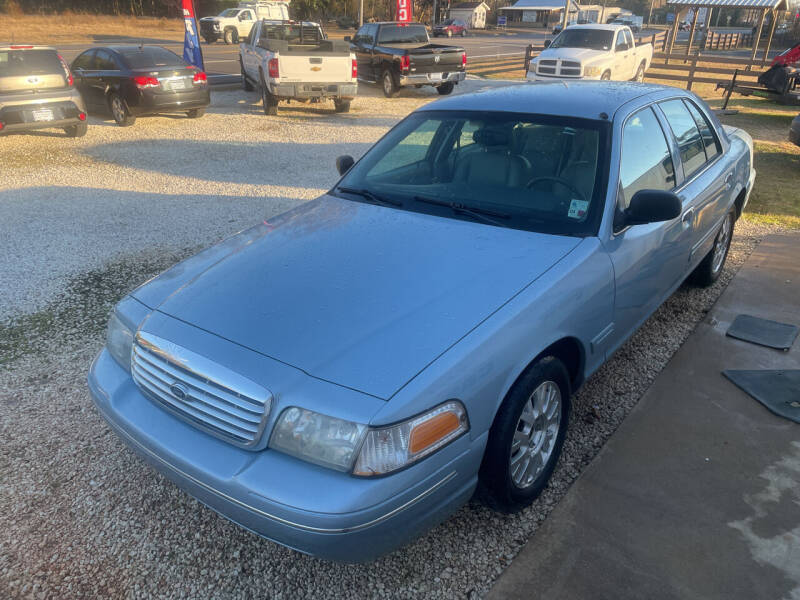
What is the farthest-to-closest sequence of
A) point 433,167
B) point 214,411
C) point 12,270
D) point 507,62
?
point 507,62 → point 12,270 → point 433,167 → point 214,411

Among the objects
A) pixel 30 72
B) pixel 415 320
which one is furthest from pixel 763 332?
pixel 30 72

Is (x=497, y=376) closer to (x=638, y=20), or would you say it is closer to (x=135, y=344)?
(x=135, y=344)

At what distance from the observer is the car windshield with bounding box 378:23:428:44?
53.5 ft

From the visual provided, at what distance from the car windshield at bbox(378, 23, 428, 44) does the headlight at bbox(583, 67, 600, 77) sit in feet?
14.8

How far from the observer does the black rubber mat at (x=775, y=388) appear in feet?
11.0

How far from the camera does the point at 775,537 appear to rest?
99.3 inches

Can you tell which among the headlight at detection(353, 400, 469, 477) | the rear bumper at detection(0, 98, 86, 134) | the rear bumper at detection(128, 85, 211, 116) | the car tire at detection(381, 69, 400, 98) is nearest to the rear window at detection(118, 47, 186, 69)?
the rear bumper at detection(128, 85, 211, 116)

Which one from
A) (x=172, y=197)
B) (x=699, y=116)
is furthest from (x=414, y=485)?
(x=172, y=197)

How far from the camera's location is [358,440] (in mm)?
1942

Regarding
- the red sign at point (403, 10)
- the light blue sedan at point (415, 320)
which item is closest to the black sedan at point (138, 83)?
the light blue sedan at point (415, 320)

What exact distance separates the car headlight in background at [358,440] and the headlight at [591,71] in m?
15.8

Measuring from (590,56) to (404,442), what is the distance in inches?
645

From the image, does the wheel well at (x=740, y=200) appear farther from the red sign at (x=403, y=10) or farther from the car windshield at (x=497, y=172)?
the red sign at (x=403, y=10)

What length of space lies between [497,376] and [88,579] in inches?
74.0
